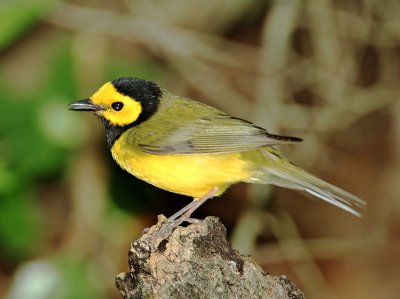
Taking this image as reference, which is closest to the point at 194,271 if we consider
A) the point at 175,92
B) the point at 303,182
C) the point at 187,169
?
the point at 187,169

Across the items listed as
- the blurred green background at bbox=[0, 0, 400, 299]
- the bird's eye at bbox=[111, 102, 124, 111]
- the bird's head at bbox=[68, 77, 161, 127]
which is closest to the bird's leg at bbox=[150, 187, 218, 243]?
the bird's head at bbox=[68, 77, 161, 127]

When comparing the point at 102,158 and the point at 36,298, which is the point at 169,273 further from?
the point at 102,158

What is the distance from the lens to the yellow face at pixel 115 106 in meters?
6.05

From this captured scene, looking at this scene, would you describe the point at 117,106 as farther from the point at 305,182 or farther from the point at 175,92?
the point at 175,92

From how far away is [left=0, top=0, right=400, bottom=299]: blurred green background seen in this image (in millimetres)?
8047

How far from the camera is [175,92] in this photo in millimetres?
9742

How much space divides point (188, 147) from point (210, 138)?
158 mm

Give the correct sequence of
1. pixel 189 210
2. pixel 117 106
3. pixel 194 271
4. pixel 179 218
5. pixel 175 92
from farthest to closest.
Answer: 1. pixel 175 92
2. pixel 117 106
3. pixel 189 210
4. pixel 179 218
5. pixel 194 271

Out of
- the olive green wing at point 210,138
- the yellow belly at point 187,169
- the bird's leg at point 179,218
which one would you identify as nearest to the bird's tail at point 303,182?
the yellow belly at point 187,169

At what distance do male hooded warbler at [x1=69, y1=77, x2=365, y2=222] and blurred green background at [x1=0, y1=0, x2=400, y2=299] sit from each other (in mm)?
1696

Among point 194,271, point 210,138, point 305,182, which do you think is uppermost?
point 210,138

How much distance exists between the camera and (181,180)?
579 cm

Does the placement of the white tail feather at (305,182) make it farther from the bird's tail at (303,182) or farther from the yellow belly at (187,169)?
the yellow belly at (187,169)

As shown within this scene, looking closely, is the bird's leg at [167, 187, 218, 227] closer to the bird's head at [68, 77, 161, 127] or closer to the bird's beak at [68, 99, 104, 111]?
the bird's head at [68, 77, 161, 127]
